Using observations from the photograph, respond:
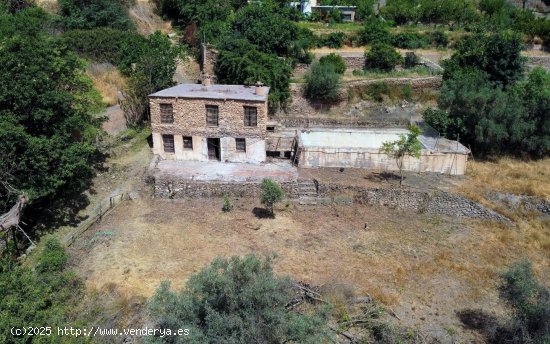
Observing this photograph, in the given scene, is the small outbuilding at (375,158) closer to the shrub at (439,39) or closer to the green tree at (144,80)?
the green tree at (144,80)

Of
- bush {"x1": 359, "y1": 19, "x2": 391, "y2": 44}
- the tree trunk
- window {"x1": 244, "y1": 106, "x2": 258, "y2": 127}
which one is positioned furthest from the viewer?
bush {"x1": 359, "y1": 19, "x2": 391, "y2": 44}

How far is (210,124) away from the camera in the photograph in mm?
26219

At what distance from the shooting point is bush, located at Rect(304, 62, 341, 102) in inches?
1415

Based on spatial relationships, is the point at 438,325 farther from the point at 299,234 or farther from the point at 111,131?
the point at 111,131

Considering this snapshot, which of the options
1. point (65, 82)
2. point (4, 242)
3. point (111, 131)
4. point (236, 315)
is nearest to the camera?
point (236, 315)

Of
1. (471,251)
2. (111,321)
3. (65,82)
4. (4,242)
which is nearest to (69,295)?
(111,321)

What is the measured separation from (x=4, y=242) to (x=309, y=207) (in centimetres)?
1405

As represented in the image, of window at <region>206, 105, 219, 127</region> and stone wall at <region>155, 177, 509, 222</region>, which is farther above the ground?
window at <region>206, 105, 219, 127</region>

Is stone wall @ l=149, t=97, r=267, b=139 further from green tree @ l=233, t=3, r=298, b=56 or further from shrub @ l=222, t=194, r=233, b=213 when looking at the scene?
green tree @ l=233, t=3, r=298, b=56

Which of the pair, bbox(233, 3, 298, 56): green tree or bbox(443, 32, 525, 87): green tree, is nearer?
bbox(443, 32, 525, 87): green tree

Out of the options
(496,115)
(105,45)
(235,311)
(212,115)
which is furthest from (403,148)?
(105,45)

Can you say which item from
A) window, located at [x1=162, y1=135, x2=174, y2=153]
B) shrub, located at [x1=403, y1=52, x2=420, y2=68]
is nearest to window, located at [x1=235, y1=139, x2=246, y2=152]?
window, located at [x1=162, y1=135, x2=174, y2=153]

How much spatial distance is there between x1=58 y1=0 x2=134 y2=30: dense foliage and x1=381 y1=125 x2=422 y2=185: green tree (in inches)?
1161

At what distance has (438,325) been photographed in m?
15.5
